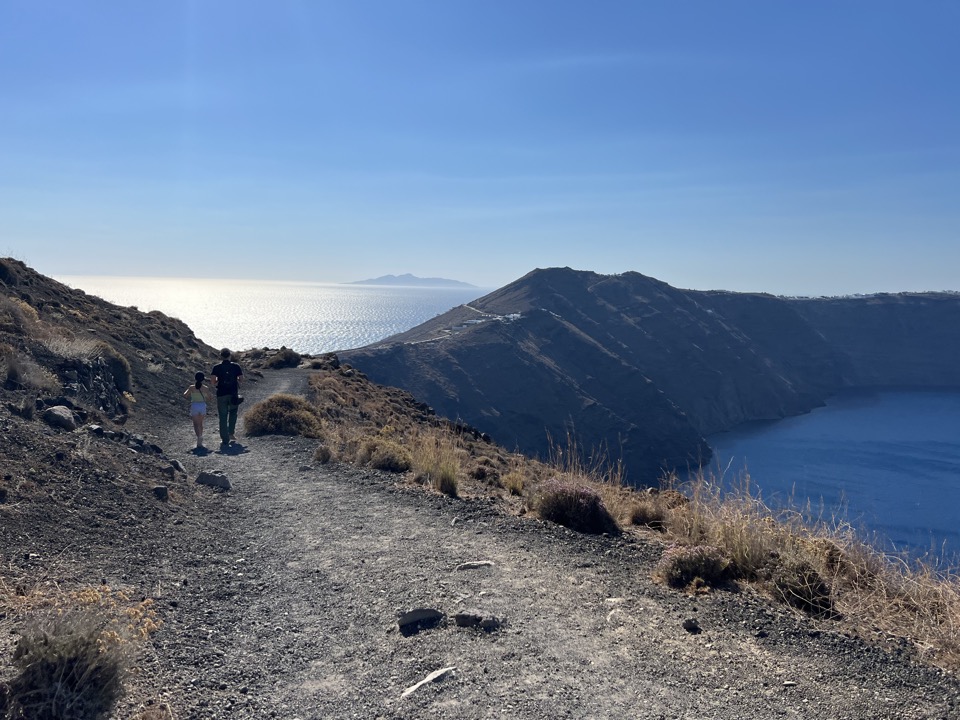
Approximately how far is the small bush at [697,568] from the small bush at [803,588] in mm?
418

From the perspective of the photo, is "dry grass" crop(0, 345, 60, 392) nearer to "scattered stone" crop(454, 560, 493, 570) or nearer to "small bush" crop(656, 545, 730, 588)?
"scattered stone" crop(454, 560, 493, 570)

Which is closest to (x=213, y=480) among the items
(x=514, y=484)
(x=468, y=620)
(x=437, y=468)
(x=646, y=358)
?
(x=437, y=468)

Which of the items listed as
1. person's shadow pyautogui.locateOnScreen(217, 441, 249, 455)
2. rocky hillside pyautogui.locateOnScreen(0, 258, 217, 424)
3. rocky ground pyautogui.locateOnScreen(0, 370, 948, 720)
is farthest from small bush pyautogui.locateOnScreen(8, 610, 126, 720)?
person's shadow pyautogui.locateOnScreen(217, 441, 249, 455)

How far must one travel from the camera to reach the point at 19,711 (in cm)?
308

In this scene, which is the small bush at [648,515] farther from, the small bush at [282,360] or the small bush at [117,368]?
the small bush at [282,360]

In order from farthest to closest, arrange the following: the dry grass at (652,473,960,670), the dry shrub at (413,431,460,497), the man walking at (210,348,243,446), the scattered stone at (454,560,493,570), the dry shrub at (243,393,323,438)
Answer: the dry shrub at (243,393,323,438) → the man walking at (210,348,243,446) → the dry shrub at (413,431,460,497) → the scattered stone at (454,560,493,570) → the dry grass at (652,473,960,670)

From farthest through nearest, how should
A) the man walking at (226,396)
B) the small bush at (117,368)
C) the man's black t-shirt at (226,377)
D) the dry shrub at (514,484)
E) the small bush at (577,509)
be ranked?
the small bush at (117,368), the man's black t-shirt at (226,377), the man walking at (226,396), the dry shrub at (514,484), the small bush at (577,509)

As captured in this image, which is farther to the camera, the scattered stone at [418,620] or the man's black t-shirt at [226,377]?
the man's black t-shirt at [226,377]

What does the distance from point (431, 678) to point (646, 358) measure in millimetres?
84621

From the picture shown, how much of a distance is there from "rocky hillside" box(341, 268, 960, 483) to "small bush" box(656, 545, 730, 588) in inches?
1092

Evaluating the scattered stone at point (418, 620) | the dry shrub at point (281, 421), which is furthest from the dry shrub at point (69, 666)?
the dry shrub at point (281, 421)

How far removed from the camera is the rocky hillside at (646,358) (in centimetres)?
6188

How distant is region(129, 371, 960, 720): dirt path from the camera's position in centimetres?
364

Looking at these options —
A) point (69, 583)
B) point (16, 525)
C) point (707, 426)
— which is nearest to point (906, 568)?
point (69, 583)
